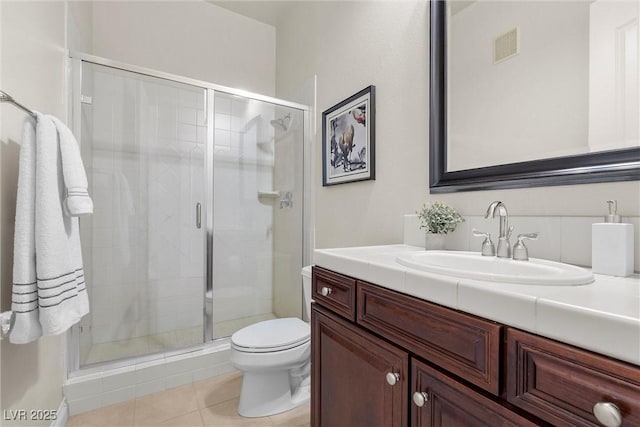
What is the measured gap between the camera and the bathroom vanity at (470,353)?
423mm

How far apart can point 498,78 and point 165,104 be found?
2021mm

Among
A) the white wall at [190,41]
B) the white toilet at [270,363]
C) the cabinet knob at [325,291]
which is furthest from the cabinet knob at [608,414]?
the white wall at [190,41]

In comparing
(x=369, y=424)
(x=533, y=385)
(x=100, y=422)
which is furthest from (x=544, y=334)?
(x=100, y=422)

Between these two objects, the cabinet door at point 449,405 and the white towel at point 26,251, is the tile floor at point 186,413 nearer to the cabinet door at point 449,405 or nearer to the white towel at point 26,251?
the white towel at point 26,251

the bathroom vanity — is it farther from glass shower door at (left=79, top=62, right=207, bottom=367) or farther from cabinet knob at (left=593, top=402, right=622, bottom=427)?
glass shower door at (left=79, top=62, right=207, bottom=367)

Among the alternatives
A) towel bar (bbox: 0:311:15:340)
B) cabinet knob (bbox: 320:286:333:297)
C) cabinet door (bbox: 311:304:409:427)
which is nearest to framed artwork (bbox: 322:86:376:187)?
cabinet knob (bbox: 320:286:333:297)

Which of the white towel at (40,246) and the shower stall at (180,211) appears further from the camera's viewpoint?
the shower stall at (180,211)

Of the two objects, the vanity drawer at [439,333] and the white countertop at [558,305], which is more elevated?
the white countertop at [558,305]

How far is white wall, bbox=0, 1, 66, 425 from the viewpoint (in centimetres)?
95

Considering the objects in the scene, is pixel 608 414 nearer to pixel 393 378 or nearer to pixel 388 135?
pixel 393 378

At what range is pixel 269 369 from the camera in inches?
57.4

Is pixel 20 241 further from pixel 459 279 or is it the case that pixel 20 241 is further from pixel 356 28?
pixel 356 28

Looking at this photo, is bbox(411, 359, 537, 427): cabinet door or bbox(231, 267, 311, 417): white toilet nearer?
bbox(411, 359, 537, 427): cabinet door

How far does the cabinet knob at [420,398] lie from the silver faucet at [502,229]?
0.47 m
